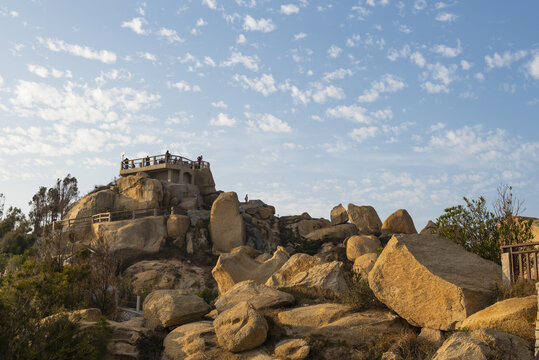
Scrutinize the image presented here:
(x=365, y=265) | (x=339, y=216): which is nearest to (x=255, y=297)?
(x=365, y=265)

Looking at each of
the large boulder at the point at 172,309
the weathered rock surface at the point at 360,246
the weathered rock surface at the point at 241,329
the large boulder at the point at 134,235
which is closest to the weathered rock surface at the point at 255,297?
the large boulder at the point at 172,309

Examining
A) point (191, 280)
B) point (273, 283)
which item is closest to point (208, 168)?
point (191, 280)

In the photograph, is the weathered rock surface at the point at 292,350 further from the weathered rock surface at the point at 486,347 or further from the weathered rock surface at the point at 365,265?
the weathered rock surface at the point at 365,265

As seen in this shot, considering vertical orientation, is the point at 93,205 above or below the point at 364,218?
above

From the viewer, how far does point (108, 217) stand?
43406 millimetres

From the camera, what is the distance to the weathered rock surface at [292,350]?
13.4 metres

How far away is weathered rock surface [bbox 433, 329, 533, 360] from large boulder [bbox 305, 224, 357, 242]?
1344 inches

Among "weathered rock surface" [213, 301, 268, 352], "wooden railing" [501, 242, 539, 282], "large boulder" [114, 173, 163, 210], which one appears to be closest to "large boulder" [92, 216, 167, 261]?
"large boulder" [114, 173, 163, 210]

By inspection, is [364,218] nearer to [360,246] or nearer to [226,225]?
[360,246]

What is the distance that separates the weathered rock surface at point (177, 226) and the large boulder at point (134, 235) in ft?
1.81

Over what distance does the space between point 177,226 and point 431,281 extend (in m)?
31.2

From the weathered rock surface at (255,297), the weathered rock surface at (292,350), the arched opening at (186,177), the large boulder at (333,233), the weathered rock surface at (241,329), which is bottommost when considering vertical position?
the weathered rock surface at (292,350)

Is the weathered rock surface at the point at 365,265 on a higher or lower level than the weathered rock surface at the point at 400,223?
lower

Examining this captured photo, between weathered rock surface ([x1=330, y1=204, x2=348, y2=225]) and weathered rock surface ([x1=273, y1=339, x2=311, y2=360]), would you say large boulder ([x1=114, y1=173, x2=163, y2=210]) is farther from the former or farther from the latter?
weathered rock surface ([x1=273, y1=339, x2=311, y2=360])
